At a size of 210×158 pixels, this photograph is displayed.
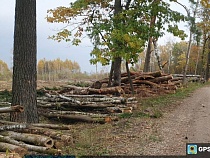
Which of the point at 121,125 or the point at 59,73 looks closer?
the point at 121,125

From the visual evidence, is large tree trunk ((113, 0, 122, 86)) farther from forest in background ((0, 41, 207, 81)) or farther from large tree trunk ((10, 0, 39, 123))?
forest in background ((0, 41, 207, 81))

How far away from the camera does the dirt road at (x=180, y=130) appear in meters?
5.34

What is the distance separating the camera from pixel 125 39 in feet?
31.3

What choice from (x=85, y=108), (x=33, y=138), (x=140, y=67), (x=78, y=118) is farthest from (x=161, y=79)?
(x=140, y=67)

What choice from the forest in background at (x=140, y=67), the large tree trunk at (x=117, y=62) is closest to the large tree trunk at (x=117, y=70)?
the large tree trunk at (x=117, y=62)

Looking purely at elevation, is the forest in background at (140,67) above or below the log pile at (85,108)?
above

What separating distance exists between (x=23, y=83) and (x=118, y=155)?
3.04 metres

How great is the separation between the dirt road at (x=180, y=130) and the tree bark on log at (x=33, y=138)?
6.11ft

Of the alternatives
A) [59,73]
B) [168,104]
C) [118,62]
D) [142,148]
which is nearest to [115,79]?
[118,62]

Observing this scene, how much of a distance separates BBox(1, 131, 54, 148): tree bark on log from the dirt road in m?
1.86

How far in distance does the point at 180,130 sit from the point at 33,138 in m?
3.66

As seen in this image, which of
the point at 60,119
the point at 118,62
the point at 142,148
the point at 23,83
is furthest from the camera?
the point at 118,62

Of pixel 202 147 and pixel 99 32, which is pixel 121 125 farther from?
pixel 99 32

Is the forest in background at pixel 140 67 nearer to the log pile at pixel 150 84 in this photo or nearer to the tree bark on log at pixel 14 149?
the log pile at pixel 150 84
